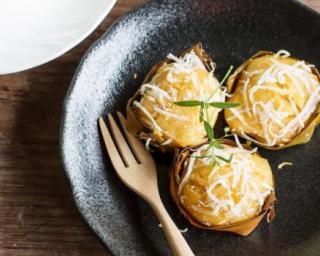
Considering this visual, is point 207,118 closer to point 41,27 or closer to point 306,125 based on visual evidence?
point 306,125

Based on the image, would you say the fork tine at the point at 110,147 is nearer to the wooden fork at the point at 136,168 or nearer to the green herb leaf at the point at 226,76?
the wooden fork at the point at 136,168

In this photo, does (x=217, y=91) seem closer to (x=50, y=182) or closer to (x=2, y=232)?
(x=50, y=182)

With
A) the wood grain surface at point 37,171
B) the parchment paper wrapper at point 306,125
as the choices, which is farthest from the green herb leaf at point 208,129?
the wood grain surface at point 37,171

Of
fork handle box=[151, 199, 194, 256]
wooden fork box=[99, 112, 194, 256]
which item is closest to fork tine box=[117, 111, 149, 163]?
wooden fork box=[99, 112, 194, 256]

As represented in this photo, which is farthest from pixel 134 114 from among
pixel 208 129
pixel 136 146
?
pixel 208 129

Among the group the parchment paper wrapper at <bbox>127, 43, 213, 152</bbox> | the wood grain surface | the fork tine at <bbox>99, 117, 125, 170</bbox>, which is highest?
the parchment paper wrapper at <bbox>127, 43, 213, 152</bbox>

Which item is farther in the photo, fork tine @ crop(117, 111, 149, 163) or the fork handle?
fork tine @ crop(117, 111, 149, 163)

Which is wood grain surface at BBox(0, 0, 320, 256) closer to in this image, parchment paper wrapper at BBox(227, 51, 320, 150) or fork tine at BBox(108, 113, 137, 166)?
fork tine at BBox(108, 113, 137, 166)
